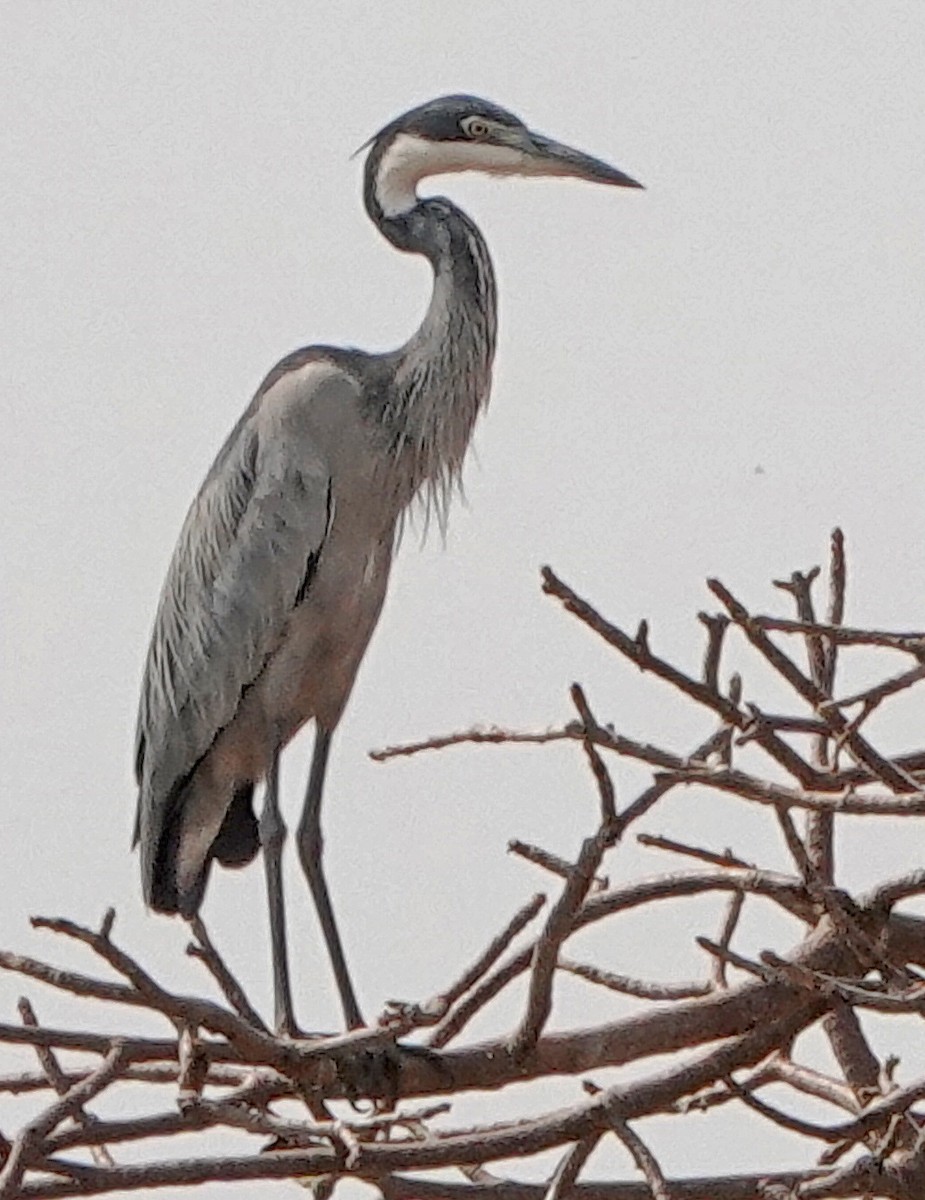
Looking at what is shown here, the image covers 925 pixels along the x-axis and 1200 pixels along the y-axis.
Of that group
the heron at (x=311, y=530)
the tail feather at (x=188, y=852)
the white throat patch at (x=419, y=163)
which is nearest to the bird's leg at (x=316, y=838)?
the heron at (x=311, y=530)

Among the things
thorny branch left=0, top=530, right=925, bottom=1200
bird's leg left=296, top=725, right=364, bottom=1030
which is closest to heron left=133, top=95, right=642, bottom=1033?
bird's leg left=296, top=725, right=364, bottom=1030

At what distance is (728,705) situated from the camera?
246cm

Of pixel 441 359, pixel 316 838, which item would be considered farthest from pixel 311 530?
pixel 316 838

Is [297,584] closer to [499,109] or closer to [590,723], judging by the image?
[499,109]

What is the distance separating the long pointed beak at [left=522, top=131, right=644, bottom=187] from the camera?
521 centimetres

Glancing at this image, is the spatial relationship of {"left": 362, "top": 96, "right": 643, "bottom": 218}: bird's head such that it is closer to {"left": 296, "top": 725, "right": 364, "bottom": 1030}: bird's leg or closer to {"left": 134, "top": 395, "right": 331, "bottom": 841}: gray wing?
{"left": 134, "top": 395, "right": 331, "bottom": 841}: gray wing

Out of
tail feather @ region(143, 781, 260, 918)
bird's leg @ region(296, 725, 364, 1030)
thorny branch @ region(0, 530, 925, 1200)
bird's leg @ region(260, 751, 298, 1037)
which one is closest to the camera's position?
thorny branch @ region(0, 530, 925, 1200)

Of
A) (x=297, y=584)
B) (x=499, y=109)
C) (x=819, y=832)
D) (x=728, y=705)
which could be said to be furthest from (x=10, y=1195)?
(x=499, y=109)

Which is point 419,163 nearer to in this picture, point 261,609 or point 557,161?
point 557,161

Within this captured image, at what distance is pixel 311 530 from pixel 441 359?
44 cm

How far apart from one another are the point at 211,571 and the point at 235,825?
1.67 ft

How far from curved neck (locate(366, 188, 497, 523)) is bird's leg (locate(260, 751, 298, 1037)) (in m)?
0.61

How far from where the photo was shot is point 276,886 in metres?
4.86

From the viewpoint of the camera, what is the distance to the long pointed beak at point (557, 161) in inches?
205
